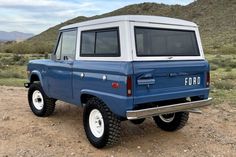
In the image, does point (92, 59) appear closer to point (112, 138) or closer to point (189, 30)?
point (112, 138)

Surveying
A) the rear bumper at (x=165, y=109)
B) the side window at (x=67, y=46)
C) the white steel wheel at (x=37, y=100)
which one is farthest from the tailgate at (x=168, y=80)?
the white steel wheel at (x=37, y=100)

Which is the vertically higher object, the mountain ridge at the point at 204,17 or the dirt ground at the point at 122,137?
the mountain ridge at the point at 204,17

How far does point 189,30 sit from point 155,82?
1.44m

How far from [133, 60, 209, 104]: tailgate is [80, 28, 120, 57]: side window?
551 millimetres

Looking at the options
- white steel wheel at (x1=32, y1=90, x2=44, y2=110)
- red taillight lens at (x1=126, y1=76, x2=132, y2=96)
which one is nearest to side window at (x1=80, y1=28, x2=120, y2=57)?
red taillight lens at (x1=126, y1=76, x2=132, y2=96)

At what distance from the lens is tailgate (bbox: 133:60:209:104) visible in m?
5.88

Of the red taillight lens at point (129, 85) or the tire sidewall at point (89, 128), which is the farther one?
the tire sidewall at point (89, 128)

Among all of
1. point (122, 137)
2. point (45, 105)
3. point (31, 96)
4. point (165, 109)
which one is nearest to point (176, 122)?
point (122, 137)

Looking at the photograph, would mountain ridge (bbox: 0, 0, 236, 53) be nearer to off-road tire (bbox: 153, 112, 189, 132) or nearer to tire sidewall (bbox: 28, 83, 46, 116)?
tire sidewall (bbox: 28, 83, 46, 116)

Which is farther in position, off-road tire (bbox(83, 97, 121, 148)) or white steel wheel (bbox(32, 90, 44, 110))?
white steel wheel (bbox(32, 90, 44, 110))

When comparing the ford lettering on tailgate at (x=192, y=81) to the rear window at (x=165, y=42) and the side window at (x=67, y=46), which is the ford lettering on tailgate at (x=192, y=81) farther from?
the side window at (x=67, y=46)

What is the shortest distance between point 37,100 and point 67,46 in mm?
2022

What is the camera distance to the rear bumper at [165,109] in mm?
5770

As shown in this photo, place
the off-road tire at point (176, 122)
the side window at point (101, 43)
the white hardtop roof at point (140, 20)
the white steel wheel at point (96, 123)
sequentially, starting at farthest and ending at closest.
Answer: the off-road tire at point (176, 122) → the white steel wheel at point (96, 123) → the side window at point (101, 43) → the white hardtop roof at point (140, 20)
